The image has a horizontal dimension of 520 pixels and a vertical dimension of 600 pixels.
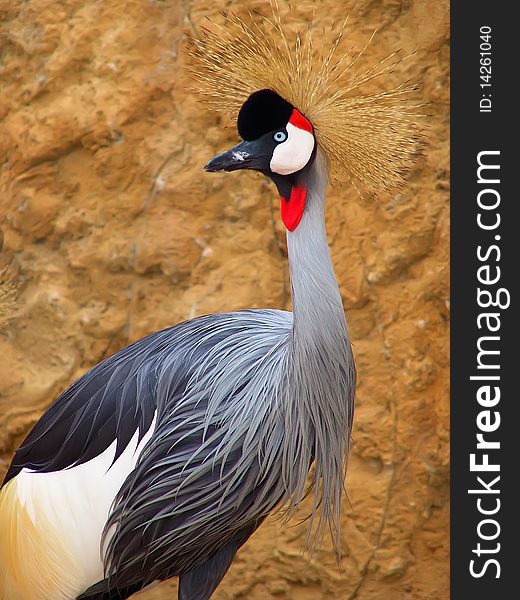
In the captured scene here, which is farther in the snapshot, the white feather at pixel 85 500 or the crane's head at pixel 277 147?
the white feather at pixel 85 500

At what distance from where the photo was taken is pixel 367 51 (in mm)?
2217

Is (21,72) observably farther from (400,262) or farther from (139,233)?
(400,262)

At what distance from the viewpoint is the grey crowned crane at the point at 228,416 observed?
55.4 inches

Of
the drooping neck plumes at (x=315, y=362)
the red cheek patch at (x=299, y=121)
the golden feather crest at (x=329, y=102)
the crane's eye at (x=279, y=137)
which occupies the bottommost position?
the drooping neck plumes at (x=315, y=362)

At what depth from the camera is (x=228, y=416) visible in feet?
4.76

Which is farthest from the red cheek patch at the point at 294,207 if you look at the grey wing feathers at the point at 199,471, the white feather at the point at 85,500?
the white feather at the point at 85,500

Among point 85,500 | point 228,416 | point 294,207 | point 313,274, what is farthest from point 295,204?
point 85,500

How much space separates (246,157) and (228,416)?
386 mm

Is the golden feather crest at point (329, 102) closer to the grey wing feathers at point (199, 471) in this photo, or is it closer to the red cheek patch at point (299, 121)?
the red cheek patch at point (299, 121)

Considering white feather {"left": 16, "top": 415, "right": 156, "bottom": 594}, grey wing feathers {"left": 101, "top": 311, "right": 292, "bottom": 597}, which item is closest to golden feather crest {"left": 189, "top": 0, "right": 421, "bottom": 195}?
grey wing feathers {"left": 101, "top": 311, "right": 292, "bottom": 597}

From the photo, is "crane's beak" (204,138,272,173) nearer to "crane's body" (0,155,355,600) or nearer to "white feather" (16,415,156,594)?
"crane's body" (0,155,355,600)

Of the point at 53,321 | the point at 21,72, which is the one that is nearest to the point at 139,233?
the point at 53,321

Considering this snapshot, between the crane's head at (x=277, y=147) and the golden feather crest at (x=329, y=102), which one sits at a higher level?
the golden feather crest at (x=329, y=102)

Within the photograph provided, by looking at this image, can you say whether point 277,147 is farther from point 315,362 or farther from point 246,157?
point 315,362
